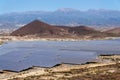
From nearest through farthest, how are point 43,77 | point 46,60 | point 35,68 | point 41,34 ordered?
point 43,77, point 35,68, point 46,60, point 41,34

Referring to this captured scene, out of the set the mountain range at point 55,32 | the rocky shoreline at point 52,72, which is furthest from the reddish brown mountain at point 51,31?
the rocky shoreline at point 52,72

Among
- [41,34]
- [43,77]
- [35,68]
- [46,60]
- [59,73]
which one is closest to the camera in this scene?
[43,77]

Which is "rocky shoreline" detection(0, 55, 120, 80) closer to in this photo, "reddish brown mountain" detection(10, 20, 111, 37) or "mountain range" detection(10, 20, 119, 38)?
"mountain range" detection(10, 20, 119, 38)

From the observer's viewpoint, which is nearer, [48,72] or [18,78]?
[18,78]

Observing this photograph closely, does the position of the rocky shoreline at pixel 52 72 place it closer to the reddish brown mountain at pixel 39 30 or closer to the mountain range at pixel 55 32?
the mountain range at pixel 55 32

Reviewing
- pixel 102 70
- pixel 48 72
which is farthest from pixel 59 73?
pixel 102 70

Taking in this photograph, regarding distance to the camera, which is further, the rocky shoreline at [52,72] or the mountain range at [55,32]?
the mountain range at [55,32]

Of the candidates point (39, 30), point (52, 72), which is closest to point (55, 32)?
point (39, 30)

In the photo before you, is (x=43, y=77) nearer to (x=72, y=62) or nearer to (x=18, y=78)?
(x=18, y=78)

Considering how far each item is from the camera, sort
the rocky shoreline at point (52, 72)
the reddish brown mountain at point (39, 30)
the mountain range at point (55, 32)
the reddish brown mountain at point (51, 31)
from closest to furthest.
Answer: the rocky shoreline at point (52, 72), the mountain range at point (55, 32), the reddish brown mountain at point (51, 31), the reddish brown mountain at point (39, 30)

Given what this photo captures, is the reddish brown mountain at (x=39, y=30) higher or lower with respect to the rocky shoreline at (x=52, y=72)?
higher

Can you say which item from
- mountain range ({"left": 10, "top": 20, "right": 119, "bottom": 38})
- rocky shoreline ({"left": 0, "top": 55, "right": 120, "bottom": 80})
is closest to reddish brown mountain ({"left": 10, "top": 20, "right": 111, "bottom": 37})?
mountain range ({"left": 10, "top": 20, "right": 119, "bottom": 38})
